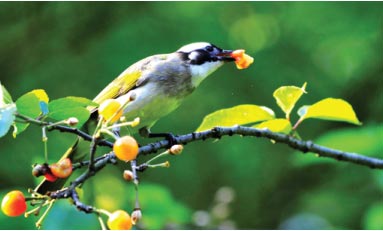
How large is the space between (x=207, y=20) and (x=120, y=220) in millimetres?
5267

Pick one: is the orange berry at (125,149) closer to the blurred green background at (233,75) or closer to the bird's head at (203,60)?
the bird's head at (203,60)

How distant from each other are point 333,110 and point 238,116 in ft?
1.12

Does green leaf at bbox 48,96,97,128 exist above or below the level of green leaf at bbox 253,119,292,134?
above

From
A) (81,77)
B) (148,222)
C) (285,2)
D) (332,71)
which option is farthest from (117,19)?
(148,222)

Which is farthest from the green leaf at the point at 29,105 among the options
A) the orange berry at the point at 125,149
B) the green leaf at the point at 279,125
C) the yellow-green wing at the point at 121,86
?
the yellow-green wing at the point at 121,86

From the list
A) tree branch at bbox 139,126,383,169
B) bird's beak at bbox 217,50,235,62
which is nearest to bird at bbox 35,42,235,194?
bird's beak at bbox 217,50,235,62

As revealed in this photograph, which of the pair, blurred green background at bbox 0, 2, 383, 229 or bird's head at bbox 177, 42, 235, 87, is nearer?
bird's head at bbox 177, 42, 235, 87

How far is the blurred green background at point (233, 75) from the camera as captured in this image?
672 cm

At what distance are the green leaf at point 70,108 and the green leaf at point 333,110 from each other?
81 cm

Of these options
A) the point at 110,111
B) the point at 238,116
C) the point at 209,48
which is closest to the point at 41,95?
the point at 110,111

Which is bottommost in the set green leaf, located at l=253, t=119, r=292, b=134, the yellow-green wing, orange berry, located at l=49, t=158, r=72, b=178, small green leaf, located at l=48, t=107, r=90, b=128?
the yellow-green wing

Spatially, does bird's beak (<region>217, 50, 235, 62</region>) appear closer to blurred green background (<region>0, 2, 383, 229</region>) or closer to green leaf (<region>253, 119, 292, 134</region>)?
green leaf (<region>253, 119, 292, 134</region>)

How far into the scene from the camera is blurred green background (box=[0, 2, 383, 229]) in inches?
265

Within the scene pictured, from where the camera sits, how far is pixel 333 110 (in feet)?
7.93
